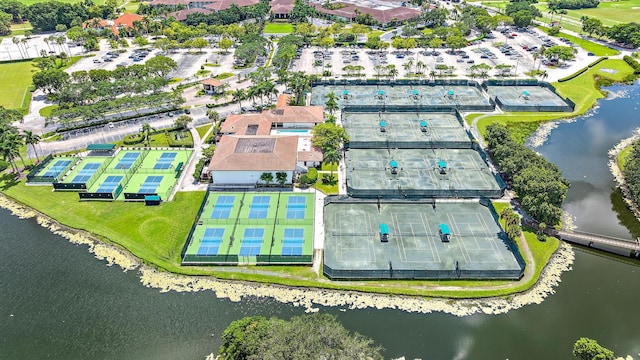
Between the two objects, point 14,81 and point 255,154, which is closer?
point 255,154

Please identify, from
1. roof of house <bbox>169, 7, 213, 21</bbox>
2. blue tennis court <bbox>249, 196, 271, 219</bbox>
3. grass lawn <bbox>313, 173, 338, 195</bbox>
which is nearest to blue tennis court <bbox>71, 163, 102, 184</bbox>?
blue tennis court <bbox>249, 196, 271, 219</bbox>

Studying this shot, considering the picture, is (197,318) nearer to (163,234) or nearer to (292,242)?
(292,242)

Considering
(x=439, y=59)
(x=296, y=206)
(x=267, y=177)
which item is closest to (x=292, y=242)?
(x=296, y=206)

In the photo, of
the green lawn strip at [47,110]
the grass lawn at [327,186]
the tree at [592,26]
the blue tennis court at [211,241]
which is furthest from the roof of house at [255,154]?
the tree at [592,26]

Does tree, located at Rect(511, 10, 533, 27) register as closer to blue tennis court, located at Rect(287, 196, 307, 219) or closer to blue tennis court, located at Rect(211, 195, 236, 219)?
blue tennis court, located at Rect(287, 196, 307, 219)

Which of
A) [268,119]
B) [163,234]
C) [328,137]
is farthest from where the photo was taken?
[268,119]

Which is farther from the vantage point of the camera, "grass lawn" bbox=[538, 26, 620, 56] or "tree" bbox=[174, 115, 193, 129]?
"grass lawn" bbox=[538, 26, 620, 56]

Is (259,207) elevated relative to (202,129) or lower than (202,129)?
lower

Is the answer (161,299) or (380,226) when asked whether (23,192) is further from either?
(380,226)
